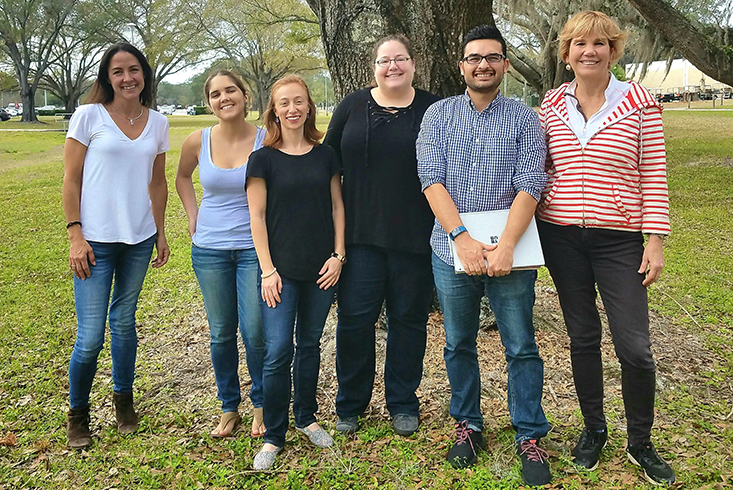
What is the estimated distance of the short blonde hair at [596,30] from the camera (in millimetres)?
2885

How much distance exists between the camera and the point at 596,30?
2.88 meters

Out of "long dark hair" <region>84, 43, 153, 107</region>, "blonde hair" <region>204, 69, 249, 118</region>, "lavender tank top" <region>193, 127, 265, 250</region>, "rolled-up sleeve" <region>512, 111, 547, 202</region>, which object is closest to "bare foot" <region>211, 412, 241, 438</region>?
"lavender tank top" <region>193, 127, 265, 250</region>

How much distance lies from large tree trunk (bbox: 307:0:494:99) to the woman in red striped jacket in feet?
3.74

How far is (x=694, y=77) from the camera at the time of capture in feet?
213

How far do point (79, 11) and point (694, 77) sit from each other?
5679 cm

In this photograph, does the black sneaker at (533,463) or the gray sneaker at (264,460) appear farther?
the gray sneaker at (264,460)

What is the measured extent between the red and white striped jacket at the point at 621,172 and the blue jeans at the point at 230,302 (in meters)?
1.62

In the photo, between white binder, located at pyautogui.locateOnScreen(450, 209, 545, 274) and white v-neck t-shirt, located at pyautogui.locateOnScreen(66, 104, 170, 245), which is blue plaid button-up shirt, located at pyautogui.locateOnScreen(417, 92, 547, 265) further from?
white v-neck t-shirt, located at pyautogui.locateOnScreen(66, 104, 170, 245)

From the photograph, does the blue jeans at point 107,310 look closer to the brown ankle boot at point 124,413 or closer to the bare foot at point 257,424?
the brown ankle boot at point 124,413

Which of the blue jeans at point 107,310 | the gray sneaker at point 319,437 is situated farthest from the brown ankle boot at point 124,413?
the gray sneaker at point 319,437

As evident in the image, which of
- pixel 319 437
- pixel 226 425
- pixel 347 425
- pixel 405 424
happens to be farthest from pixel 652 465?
pixel 226 425

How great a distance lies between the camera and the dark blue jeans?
10.9 feet

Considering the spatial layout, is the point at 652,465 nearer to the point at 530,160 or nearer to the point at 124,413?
the point at 530,160

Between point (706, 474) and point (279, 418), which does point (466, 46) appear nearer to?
point (279, 418)
